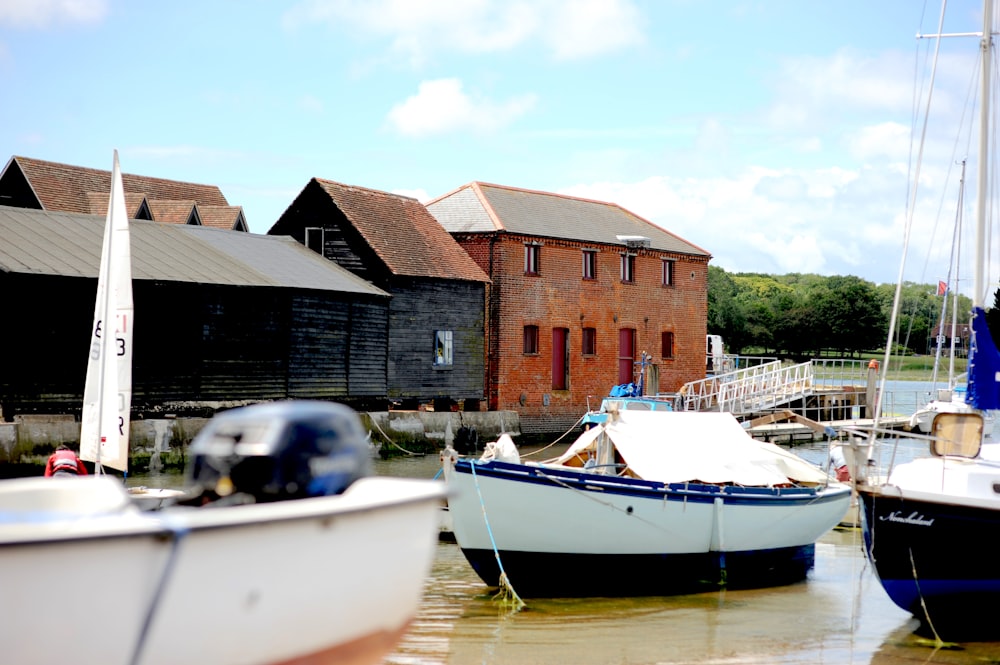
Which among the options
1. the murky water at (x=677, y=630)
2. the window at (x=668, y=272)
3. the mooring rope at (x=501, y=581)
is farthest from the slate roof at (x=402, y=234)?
the mooring rope at (x=501, y=581)

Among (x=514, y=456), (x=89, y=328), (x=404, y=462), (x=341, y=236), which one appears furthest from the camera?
(x=341, y=236)

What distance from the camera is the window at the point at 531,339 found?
4303cm

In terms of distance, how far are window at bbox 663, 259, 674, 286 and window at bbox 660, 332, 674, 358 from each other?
7.13ft

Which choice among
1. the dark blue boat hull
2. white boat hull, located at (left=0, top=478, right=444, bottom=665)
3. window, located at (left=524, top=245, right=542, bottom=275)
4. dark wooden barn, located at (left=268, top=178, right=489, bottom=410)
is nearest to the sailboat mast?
the dark blue boat hull

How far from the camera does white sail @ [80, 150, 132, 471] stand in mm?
14688

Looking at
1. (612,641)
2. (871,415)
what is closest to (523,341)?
(871,415)

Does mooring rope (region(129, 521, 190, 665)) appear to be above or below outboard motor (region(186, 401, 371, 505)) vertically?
below

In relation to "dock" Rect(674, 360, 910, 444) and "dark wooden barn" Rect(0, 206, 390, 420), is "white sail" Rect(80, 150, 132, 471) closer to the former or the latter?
"dark wooden barn" Rect(0, 206, 390, 420)

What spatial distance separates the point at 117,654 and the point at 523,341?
122ft

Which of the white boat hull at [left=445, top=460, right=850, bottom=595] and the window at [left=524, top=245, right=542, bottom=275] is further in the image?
the window at [left=524, top=245, right=542, bottom=275]

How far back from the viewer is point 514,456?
51.3 ft

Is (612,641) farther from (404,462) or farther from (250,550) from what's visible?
(404,462)

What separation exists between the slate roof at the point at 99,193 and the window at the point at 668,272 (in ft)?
63.5

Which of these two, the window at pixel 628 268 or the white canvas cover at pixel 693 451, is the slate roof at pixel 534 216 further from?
the white canvas cover at pixel 693 451
